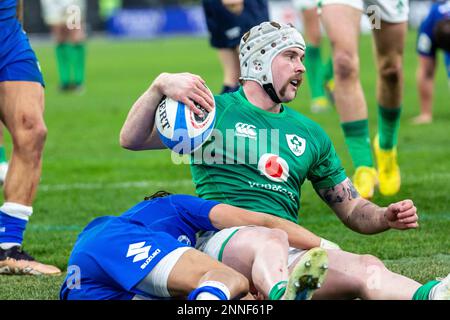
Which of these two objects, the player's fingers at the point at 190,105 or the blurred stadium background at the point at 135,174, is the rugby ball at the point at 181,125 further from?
the blurred stadium background at the point at 135,174

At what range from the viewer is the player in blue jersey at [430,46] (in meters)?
12.4

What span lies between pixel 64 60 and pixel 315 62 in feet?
17.6

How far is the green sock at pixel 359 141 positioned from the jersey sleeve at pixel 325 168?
243 centimetres

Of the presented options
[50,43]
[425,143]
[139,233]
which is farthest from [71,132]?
[50,43]

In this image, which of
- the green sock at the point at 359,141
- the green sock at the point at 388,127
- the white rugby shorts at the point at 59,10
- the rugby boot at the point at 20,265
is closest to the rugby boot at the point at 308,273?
the rugby boot at the point at 20,265

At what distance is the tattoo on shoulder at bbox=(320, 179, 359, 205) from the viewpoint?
16.8 feet

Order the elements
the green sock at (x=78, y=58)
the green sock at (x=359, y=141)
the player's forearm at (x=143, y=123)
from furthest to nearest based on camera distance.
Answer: the green sock at (x=78, y=58) < the green sock at (x=359, y=141) < the player's forearm at (x=143, y=123)

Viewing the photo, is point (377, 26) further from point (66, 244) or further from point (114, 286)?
point (114, 286)

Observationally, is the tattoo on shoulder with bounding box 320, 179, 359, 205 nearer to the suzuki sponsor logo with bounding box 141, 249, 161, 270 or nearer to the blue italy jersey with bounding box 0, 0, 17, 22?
the suzuki sponsor logo with bounding box 141, 249, 161, 270

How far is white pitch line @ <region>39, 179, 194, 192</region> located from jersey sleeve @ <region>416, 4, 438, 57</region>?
16.4 feet

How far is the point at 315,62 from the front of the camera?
1337 cm

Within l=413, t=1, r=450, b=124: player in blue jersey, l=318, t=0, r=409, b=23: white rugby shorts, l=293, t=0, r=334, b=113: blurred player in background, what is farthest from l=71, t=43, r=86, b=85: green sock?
l=318, t=0, r=409, b=23: white rugby shorts
